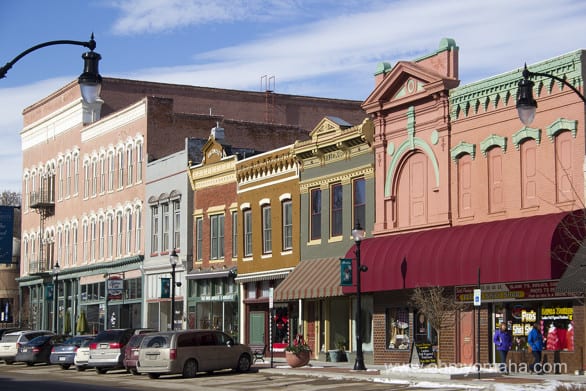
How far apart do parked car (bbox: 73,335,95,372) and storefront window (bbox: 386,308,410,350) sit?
34.9ft

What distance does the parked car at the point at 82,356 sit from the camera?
40.3 m

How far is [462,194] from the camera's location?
3559 centimetres

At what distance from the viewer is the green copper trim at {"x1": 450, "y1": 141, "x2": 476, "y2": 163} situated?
35062 mm

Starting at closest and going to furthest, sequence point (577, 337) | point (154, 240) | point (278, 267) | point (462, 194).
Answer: point (577, 337), point (462, 194), point (278, 267), point (154, 240)

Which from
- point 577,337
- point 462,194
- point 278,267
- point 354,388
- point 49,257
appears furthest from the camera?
point 49,257

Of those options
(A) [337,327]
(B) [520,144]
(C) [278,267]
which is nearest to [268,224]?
(C) [278,267]

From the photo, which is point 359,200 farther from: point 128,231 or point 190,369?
point 128,231

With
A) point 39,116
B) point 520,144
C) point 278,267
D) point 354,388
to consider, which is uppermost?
point 39,116

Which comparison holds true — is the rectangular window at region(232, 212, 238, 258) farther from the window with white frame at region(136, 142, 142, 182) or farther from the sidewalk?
the sidewalk

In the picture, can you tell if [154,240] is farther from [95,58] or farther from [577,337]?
[95,58]

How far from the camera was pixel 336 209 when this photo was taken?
1650 inches

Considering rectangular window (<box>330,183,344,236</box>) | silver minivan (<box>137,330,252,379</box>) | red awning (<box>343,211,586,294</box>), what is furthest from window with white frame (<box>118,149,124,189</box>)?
silver minivan (<box>137,330,252,379</box>)

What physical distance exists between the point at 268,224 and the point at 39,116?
3275 cm

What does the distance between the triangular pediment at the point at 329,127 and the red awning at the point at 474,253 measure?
479cm
